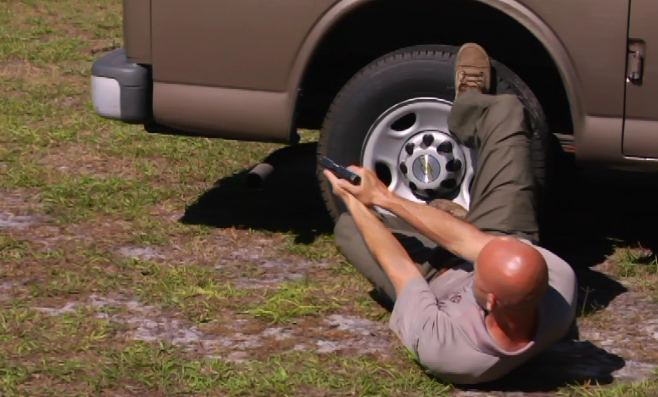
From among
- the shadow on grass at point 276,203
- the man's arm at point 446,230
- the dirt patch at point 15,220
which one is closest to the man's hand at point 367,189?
the man's arm at point 446,230

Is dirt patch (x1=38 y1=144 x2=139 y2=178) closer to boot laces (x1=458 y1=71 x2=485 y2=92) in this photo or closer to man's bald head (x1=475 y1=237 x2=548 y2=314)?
boot laces (x1=458 y1=71 x2=485 y2=92)

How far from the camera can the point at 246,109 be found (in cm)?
538

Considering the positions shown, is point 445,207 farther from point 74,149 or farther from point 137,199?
point 74,149

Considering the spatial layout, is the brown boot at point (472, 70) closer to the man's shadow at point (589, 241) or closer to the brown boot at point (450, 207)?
the brown boot at point (450, 207)

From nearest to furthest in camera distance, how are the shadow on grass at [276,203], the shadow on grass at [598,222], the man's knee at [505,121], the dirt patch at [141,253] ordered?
1. the man's knee at [505,121]
2. the shadow on grass at [598,222]
3. the dirt patch at [141,253]
4. the shadow on grass at [276,203]

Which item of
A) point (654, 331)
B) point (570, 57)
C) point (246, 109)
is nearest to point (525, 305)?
point (654, 331)

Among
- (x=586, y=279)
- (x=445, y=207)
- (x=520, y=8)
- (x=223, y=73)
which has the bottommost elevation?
(x=586, y=279)

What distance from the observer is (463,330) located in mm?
4082

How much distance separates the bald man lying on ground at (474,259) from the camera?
3.93m

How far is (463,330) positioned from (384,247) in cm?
57

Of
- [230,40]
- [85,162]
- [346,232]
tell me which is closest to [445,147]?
[346,232]

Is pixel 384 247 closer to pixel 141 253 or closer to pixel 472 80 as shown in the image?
pixel 472 80

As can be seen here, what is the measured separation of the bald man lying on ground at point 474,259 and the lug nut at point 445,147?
27cm

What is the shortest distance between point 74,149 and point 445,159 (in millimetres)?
2797
